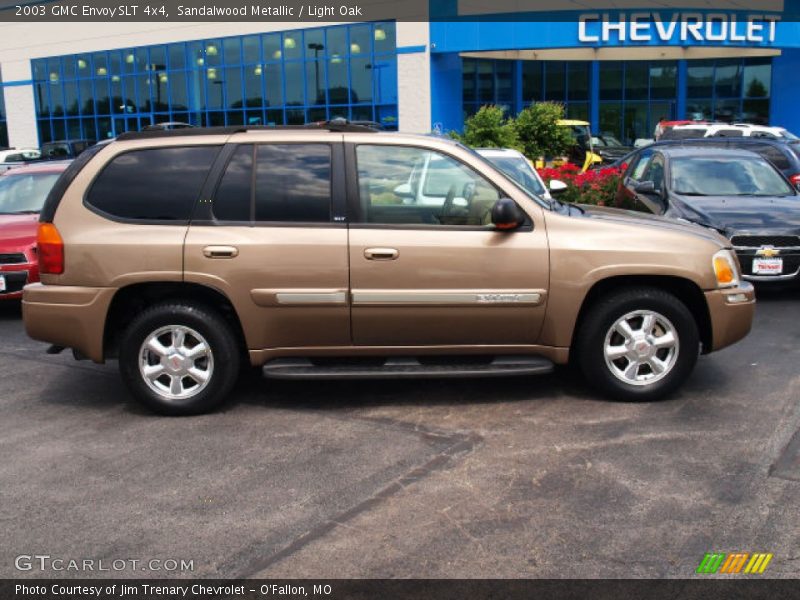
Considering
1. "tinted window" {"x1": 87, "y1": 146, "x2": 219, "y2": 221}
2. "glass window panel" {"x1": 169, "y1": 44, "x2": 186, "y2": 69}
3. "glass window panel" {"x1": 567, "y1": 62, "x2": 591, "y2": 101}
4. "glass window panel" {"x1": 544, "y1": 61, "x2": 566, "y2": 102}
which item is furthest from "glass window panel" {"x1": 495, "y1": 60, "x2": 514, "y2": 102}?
"tinted window" {"x1": 87, "y1": 146, "x2": 219, "y2": 221}

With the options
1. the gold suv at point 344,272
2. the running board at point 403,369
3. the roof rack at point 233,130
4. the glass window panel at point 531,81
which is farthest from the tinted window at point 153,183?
the glass window panel at point 531,81

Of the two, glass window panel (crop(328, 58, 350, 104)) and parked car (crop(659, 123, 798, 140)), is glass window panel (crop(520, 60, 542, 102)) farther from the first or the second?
parked car (crop(659, 123, 798, 140))

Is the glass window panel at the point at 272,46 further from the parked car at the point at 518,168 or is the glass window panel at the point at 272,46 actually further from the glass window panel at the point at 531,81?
the parked car at the point at 518,168

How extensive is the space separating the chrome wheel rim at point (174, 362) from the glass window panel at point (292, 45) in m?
27.7

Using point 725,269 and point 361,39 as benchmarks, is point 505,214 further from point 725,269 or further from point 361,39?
point 361,39

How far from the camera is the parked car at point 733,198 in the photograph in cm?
857

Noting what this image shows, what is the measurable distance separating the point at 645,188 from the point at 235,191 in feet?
19.2

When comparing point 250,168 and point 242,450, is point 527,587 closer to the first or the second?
point 242,450

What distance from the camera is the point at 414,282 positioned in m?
5.34

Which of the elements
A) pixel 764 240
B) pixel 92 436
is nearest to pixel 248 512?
pixel 92 436

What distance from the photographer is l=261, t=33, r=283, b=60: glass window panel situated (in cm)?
3175

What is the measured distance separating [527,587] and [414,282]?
2.38 metres

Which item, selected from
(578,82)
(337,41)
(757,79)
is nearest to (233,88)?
(337,41)

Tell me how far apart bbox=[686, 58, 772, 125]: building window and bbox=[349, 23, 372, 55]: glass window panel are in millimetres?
13473
